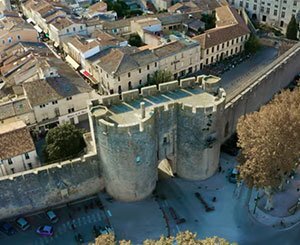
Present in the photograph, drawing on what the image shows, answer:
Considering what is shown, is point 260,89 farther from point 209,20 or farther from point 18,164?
point 209,20

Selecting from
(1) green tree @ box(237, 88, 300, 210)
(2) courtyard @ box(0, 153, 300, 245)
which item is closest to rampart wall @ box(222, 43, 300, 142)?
(2) courtyard @ box(0, 153, 300, 245)

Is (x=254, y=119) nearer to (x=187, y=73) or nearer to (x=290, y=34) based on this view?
(x=187, y=73)

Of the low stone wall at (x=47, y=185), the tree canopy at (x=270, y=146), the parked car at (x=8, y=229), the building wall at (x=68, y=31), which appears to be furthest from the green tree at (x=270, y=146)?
the building wall at (x=68, y=31)

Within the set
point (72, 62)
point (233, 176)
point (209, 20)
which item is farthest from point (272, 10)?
point (233, 176)

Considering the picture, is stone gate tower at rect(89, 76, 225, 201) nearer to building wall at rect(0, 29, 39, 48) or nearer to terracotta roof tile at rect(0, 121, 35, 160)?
terracotta roof tile at rect(0, 121, 35, 160)

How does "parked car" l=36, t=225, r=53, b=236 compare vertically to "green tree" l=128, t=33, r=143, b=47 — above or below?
below

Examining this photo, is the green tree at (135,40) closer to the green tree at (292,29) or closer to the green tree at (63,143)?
the green tree at (292,29)

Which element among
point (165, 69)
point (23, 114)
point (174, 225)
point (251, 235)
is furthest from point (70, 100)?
point (251, 235)
